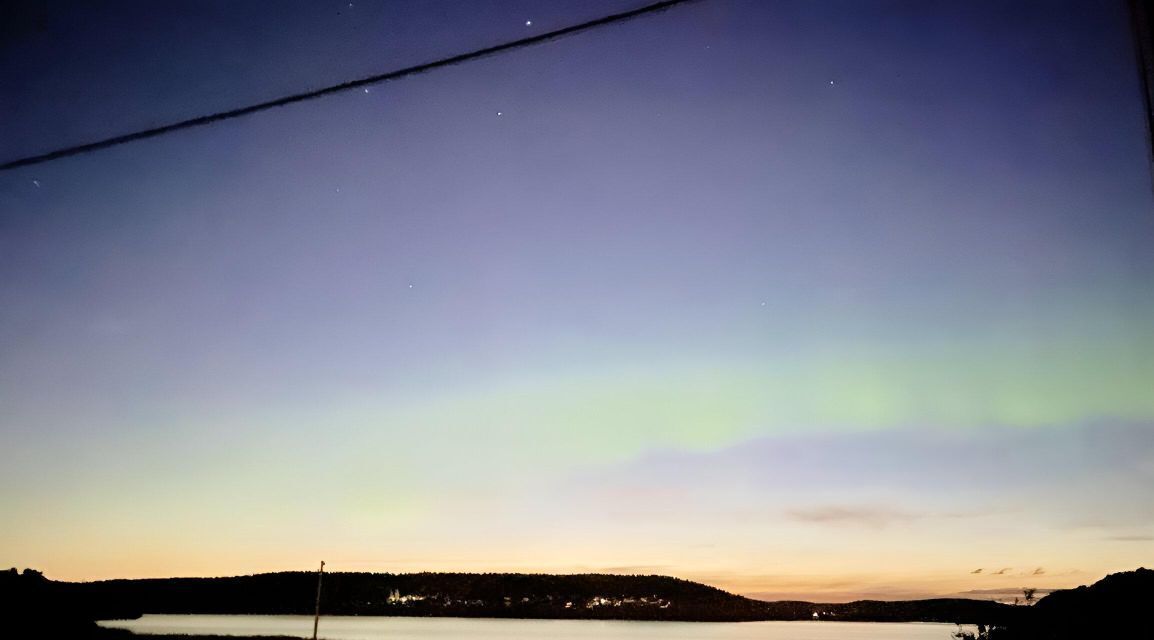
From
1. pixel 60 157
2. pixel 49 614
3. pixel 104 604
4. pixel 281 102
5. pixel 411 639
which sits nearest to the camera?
pixel 281 102

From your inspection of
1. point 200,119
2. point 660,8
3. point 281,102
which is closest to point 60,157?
point 200,119

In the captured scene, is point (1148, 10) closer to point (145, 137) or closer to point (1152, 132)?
point (1152, 132)

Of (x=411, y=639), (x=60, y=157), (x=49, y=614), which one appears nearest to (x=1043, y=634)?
(x=60, y=157)

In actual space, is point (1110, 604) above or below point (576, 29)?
below

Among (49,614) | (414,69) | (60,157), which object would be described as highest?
(414,69)

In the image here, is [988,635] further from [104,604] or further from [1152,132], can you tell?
[104,604]

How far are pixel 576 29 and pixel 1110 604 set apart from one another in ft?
125

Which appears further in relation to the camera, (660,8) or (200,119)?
(200,119)

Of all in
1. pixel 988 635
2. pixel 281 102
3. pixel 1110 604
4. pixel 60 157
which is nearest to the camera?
pixel 281 102

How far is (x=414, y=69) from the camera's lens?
18.6 feet

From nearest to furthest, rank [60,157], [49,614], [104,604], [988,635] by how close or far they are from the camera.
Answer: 1. [60,157]
2. [49,614]
3. [988,635]
4. [104,604]

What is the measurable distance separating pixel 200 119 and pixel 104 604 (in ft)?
293

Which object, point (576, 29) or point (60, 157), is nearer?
point (576, 29)

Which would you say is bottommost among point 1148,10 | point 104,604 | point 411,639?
point 411,639
